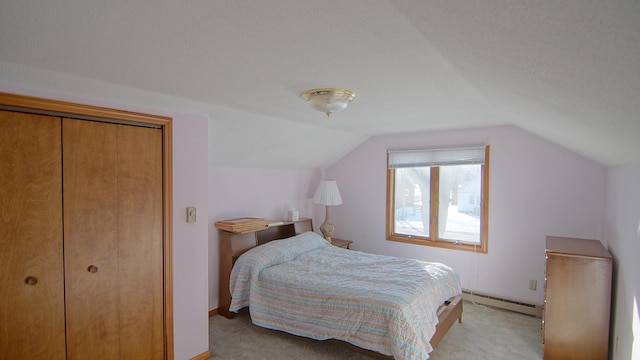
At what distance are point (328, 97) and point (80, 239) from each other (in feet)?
5.98

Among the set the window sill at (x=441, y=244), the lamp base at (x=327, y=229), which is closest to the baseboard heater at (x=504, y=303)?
the window sill at (x=441, y=244)

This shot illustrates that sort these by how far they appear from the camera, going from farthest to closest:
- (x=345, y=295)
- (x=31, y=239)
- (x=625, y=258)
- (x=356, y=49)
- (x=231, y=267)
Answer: (x=231, y=267)
(x=345, y=295)
(x=625, y=258)
(x=31, y=239)
(x=356, y=49)

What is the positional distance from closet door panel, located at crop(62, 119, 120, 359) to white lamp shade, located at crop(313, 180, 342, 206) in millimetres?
2843

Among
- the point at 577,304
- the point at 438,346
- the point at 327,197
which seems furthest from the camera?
the point at 327,197

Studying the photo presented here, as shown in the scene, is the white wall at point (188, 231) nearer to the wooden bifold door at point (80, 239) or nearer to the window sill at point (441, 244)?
the wooden bifold door at point (80, 239)

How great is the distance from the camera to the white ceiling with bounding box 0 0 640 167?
2.46 feet

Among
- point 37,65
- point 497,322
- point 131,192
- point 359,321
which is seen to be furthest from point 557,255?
point 37,65

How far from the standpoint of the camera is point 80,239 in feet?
6.72

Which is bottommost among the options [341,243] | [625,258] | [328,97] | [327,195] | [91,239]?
[341,243]

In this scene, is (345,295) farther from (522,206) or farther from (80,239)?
(522,206)

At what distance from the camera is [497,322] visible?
3430 mm

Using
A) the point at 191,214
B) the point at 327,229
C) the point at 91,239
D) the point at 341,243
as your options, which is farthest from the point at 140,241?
the point at 341,243

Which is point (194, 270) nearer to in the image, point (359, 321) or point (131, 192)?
point (131, 192)

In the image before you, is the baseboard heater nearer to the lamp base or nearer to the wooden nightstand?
the wooden nightstand
